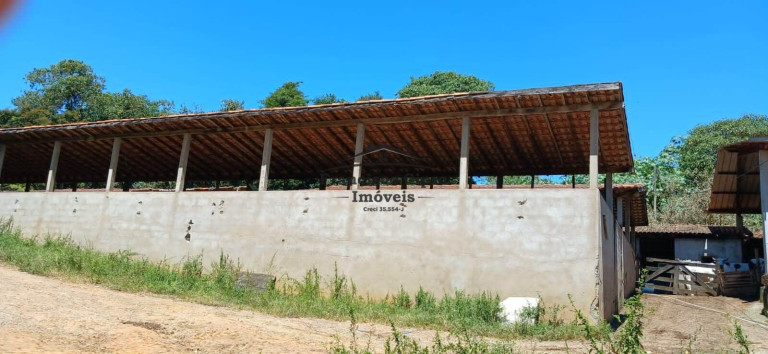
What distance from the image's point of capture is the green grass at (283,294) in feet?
26.3

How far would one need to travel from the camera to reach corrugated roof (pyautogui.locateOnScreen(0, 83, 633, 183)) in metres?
9.78

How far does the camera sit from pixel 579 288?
Result: 8.45m

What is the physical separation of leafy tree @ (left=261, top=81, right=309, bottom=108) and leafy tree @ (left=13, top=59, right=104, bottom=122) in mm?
13040

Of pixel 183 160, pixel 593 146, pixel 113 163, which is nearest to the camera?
pixel 593 146

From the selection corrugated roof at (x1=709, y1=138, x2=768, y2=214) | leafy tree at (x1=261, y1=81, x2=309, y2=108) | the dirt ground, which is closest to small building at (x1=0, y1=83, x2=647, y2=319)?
the dirt ground

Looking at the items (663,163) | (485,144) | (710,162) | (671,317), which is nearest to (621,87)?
(485,144)

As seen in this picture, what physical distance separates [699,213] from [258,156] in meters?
28.7

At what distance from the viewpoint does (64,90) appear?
38125mm

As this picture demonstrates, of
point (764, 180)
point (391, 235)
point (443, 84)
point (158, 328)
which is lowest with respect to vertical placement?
point (158, 328)

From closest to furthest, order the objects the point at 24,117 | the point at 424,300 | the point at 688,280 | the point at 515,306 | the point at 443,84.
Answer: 1. the point at 515,306
2. the point at 424,300
3. the point at 688,280
4. the point at 24,117
5. the point at 443,84

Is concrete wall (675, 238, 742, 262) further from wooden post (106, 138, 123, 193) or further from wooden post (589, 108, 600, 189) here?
wooden post (106, 138, 123, 193)

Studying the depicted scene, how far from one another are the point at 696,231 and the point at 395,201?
1746cm

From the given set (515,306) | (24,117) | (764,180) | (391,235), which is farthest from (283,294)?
(24,117)

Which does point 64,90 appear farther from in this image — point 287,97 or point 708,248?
point 708,248
